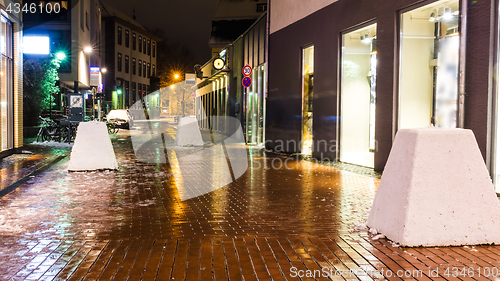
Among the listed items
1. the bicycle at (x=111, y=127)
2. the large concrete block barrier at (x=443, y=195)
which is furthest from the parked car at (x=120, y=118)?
the large concrete block barrier at (x=443, y=195)

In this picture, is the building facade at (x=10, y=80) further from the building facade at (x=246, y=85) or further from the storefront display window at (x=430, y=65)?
the storefront display window at (x=430, y=65)

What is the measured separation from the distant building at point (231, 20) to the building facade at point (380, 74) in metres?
27.0

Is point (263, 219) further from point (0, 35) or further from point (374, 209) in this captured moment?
point (0, 35)

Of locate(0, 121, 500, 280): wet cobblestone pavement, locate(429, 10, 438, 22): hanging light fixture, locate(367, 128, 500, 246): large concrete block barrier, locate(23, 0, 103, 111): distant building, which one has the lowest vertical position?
locate(0, 121, 500, 280): wet cobblestone pavement

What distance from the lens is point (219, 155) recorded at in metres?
14.8

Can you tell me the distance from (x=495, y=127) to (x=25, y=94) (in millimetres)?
22423

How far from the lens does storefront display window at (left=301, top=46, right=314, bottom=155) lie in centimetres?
1503

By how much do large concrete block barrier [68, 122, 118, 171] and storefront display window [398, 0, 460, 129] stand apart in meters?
6.57

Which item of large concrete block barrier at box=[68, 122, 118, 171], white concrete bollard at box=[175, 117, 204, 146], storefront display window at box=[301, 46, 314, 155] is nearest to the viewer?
large concrete block barrier at box=[68, 122, 118, 171]

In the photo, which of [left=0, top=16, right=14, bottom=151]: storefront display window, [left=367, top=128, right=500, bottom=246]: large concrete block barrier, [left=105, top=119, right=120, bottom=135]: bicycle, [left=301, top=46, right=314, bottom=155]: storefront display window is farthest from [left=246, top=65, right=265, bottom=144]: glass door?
[left=367, top=128, right=500, bottom=246]: large concrete block barrier

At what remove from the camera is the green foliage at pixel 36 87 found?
77.6 feet

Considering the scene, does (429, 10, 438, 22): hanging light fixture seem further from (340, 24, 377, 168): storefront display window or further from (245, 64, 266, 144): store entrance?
(245, 64, 266, 144): store entrance

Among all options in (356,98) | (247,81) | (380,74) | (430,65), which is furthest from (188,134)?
(430,65)

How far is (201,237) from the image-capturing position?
16.1ft
